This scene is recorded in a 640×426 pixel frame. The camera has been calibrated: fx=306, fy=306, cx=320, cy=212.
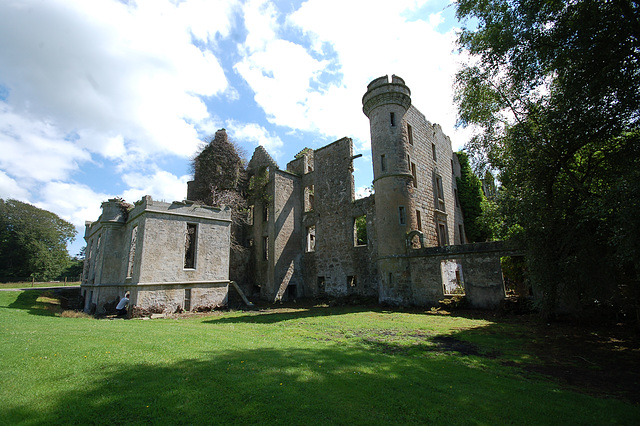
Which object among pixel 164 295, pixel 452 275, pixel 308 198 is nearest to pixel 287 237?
pixel 308 198

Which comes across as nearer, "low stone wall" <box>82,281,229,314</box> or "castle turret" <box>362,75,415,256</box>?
"low stone wall" <box>82,281,229,314</box>

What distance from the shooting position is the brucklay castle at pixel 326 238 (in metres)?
15.9

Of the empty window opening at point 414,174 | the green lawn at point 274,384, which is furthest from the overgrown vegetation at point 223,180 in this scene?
the green lawn at point 274,384

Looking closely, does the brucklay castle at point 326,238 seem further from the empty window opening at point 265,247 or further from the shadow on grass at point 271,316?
the shadow on grass at point 271,316

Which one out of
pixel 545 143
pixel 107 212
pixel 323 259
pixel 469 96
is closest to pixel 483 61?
pixel 469 96


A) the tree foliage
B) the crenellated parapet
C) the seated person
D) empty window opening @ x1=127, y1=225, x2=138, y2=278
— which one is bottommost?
the seated person

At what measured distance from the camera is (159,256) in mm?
16453

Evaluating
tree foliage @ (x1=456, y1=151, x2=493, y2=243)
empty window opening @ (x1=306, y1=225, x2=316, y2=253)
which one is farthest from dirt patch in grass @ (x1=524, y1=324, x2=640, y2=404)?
empty window opening @ (x1=306, y1=225, x2=316, y2=253)

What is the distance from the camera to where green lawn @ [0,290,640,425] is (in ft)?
12.6

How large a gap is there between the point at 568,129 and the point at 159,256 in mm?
18157

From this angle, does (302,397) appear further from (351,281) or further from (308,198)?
(308,198)

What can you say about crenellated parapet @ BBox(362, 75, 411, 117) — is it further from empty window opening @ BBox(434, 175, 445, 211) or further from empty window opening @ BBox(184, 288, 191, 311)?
empty window opening @ BBox(184, 288, 191, 311)

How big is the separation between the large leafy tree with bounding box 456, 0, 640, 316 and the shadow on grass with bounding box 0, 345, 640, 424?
13.7 feet

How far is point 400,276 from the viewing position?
53.6 feet
